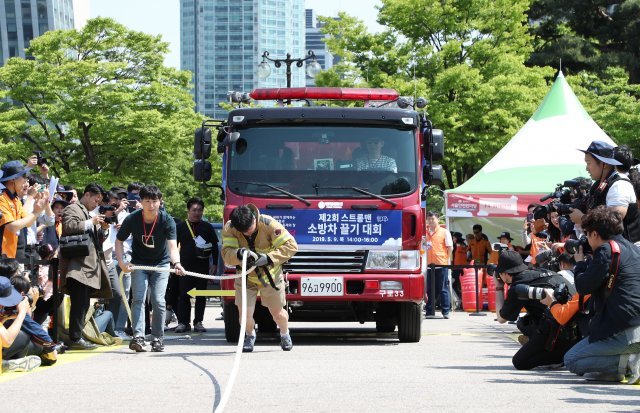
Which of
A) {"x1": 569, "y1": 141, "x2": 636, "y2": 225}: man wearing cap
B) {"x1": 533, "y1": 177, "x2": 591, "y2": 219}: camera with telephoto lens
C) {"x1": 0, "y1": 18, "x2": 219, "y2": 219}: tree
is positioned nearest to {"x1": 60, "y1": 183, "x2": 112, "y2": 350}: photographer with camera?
{"x1": 533, "y1": 177, "x2": 591, "y2": 219}: camera with telephoto lens

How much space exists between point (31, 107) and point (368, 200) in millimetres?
36839

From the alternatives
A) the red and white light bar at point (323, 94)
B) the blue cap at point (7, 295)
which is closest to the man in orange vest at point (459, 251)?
the red and white light bar at point (323, 94)

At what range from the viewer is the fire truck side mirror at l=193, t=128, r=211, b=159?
555 inches

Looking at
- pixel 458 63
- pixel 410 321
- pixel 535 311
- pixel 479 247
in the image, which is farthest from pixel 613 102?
pixel 535 311

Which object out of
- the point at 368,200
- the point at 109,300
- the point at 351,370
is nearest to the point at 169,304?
the point at 109,300

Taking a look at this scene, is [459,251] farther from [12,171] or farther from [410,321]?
[12,171]

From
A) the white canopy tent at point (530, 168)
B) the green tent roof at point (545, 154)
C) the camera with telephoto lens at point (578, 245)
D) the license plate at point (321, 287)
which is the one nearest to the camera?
the camera with telephoto lens at point (578, 245)

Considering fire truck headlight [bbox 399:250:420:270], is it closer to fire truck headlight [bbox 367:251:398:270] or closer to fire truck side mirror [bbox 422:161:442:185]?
fire truck headlight [bbox 367:251:398:270]

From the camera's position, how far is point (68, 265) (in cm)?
1303

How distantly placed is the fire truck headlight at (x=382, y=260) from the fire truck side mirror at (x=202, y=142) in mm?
2254

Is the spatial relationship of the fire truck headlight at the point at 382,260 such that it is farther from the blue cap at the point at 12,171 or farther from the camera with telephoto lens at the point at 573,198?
the blue cap at the point at 12,171

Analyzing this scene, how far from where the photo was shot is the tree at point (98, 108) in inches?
1857

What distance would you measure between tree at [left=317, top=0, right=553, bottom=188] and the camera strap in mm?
31346

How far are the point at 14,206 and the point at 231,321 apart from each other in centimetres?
344
